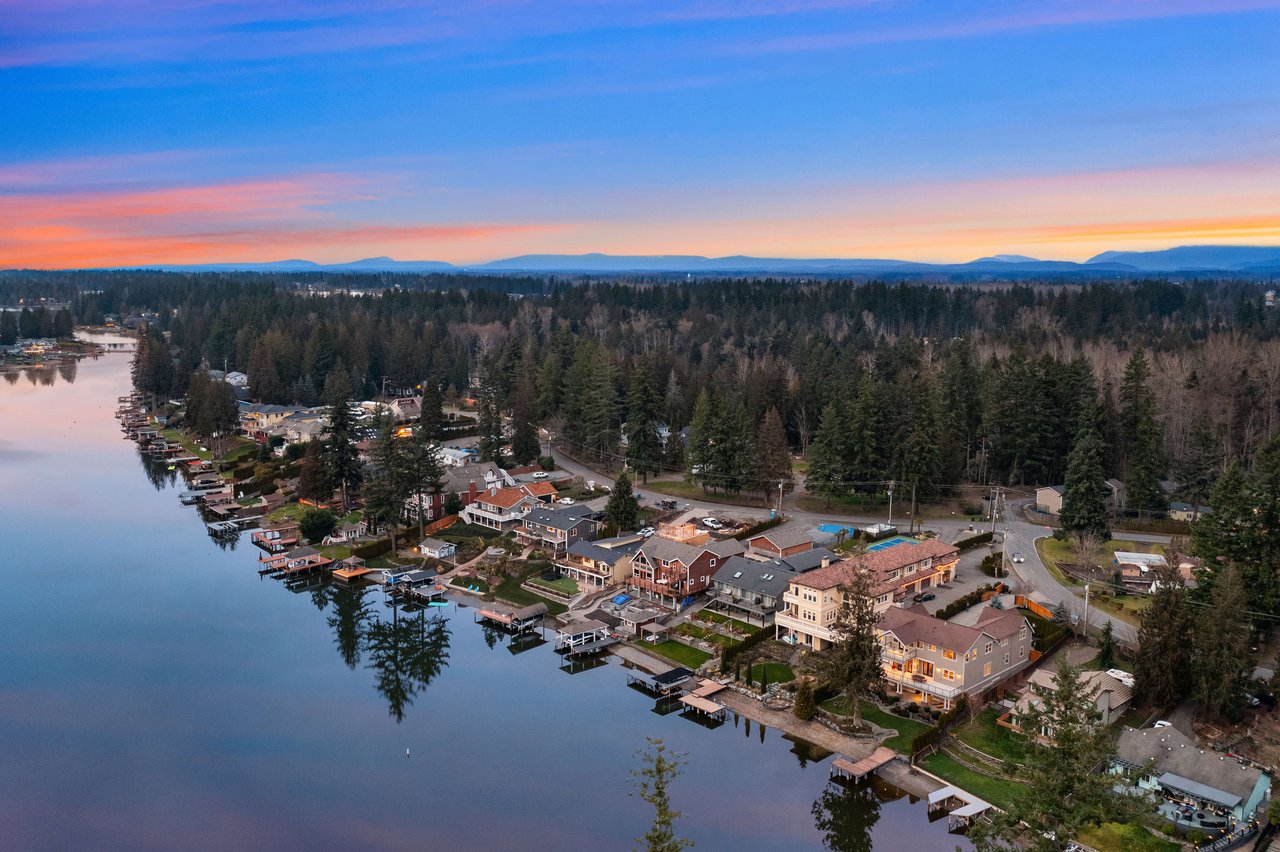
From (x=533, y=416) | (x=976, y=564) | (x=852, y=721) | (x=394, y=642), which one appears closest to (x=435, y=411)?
(x=533, y=416)

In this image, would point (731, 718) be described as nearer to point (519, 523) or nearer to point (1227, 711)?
point (1227, 711)

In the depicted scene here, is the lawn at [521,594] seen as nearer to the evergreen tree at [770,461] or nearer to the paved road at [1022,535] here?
the paved road at [1022,535]

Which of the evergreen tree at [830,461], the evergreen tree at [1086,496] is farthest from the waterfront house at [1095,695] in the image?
the evergreen tree at [830,461]

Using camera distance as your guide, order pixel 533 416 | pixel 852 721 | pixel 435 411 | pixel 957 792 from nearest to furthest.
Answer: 1. pixel 957 792
2. pixel 852 721
3. pixel 533 416
4. pixel 435 411

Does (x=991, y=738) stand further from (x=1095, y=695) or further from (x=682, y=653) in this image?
(x=682, y=653)

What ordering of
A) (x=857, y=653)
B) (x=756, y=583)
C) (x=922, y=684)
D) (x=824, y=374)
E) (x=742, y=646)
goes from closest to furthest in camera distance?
(x=857, y=653)
(x=922, y=684)
(x=742, y=646)
(x=756, y=583)
(x=824, y=374)

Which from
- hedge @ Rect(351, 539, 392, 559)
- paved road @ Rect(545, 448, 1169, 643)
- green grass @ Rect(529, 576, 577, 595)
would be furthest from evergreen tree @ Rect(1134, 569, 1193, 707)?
hedge @ Rect(351, 539, 392, 559)

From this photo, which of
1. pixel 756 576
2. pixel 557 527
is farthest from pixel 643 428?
pixel 756 576
